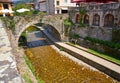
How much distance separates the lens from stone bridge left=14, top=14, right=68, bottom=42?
91.6ft

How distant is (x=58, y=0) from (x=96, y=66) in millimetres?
28693

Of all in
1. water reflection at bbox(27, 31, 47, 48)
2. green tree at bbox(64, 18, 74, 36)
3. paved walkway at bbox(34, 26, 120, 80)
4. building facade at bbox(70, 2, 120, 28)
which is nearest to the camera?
paved walkway at bbox(34, 26, 120, 80)

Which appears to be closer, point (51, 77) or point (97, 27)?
point (51, 77)

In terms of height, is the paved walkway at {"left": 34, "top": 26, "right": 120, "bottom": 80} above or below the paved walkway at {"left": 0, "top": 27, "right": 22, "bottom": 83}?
below

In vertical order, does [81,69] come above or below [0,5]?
below

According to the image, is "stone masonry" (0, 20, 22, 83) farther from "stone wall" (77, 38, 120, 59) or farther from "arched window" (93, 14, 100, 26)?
"arched window" (93, 14, 100, 26)

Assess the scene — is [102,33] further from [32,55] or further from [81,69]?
[32,55]

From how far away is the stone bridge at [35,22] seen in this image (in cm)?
2792

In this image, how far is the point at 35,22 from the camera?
28828mm

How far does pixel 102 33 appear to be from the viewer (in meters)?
25.0

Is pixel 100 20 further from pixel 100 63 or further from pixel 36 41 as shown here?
pixel 36 41


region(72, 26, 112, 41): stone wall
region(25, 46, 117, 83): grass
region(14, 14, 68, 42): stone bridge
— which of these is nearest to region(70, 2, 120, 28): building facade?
region(72, 26, 112, 41): stone wall

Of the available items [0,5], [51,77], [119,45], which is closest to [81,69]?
[51,77]

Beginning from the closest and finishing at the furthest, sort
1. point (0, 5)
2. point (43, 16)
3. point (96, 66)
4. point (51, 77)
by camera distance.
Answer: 1. point (51, 77)
2. point (96, 66)
3. point (43, 16)
4. point (0, 5)
